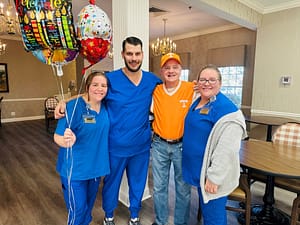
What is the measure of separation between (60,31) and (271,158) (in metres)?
1.92

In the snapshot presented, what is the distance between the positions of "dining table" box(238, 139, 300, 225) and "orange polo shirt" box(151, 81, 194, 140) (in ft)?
2.10

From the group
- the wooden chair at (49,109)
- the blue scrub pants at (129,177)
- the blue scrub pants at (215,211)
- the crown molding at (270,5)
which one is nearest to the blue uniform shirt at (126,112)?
the blue scrub pants at (129,177)

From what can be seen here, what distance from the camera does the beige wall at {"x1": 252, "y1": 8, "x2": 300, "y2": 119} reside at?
12.8 feet

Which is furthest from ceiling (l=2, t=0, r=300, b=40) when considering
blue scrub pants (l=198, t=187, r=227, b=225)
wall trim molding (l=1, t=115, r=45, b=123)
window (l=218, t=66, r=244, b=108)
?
wall trim molding (l=1, t=115, r=45, b=123)

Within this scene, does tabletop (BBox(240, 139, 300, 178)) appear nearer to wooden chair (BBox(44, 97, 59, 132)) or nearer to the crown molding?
the crown molding

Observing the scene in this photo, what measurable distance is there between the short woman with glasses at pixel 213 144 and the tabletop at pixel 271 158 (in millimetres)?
417

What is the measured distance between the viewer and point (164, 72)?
1756 mm

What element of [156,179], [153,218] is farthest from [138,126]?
[153,218]

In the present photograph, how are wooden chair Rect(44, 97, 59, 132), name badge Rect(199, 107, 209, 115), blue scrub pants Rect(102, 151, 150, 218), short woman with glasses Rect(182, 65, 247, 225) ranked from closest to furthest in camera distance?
short woman with glasses Rect(182, 65, 247, 225) → name badge Rect(199, 107, 209, 115) → blue scrub pants Rect(102, 151, 150, 218) → wooden chair Rect(44, 97, 59, 132)

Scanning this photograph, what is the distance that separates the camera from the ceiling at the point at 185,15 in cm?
391

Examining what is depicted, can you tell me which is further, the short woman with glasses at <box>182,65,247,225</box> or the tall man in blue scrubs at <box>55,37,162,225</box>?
the tall man in blue scrubs at <box>55,37,162,225</box>

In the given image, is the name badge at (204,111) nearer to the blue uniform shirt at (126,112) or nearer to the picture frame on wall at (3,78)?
the blue uniform shirt at (126,112)

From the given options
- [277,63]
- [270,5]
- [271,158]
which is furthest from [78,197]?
[270,5]

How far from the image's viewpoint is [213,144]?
1411 millimetres
